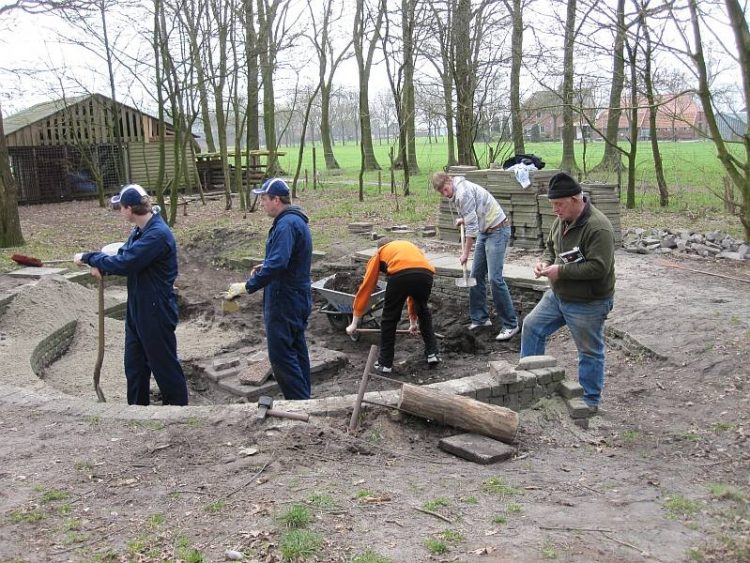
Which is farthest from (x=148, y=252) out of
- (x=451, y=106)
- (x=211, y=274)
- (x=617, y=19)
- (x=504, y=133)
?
(x=451, y=106)

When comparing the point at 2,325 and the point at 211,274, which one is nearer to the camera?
the point at 2,325

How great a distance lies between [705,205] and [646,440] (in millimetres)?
11680

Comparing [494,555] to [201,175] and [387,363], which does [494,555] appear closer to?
[387,363]

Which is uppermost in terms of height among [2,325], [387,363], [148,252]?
[148,252]

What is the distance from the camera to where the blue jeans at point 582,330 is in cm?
531

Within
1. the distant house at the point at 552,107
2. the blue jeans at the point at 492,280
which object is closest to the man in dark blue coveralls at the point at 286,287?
the blue jeans at the point at 492,280

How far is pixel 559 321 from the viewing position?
18.8ft

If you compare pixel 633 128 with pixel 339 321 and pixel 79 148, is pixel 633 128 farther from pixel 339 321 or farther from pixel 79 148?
pixel 79 148

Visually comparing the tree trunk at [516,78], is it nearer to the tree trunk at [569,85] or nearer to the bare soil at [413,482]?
the tree trunk at [569,85]

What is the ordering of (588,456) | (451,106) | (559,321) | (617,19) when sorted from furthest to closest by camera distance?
1. (451,106)
2. (617,19)
3. (559,321)
4. (588,456)

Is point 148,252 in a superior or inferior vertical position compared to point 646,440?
superior

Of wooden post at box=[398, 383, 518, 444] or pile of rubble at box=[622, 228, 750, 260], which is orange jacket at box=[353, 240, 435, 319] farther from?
pile of rubble at box=[622, 228, 750, 260]

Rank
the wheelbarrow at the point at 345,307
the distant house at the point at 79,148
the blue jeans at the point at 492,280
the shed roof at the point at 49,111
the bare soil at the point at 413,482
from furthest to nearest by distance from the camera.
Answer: the shed roof at the point at 49,111, the distant house at the point at 79,148, the wheelbarrow at the point at 345,307, the blue jeans at the point at 492,280, the bare soil at the point at 413,482

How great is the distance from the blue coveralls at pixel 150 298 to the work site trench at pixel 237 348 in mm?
1127
